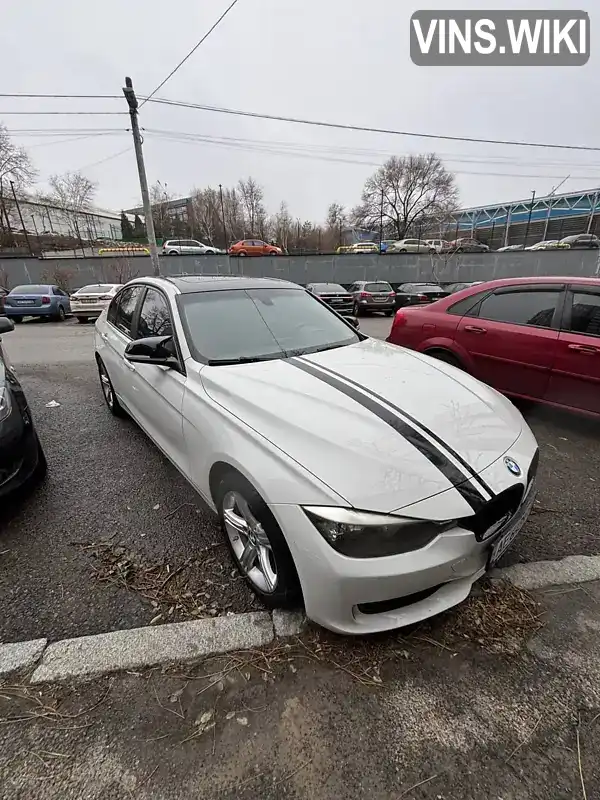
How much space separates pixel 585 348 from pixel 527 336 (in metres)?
0.52

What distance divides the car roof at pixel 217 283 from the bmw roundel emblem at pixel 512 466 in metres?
2.25

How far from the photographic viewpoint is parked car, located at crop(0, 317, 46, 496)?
250 centimetres

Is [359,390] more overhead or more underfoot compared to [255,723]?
more overhead

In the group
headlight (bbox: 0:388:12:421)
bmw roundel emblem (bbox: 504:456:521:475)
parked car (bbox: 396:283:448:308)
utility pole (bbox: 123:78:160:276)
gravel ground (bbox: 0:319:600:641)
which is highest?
utility pole (bbox: 123:78:160:276)

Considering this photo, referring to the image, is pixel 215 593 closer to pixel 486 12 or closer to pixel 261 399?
pixel 261 399

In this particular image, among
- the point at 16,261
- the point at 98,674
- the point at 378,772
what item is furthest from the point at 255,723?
the point at 16,261

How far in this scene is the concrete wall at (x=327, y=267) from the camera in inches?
800

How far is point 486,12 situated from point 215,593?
13.2 meters

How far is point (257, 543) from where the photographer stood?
1886 mm

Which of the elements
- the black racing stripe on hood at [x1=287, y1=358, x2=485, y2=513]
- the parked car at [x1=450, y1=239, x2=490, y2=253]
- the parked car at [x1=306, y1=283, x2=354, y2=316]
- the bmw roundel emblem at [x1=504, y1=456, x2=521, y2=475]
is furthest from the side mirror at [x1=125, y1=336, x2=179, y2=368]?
the parked car at [x1=450, y1=239, x2=490, y2=253]

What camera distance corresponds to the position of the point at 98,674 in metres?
1.61

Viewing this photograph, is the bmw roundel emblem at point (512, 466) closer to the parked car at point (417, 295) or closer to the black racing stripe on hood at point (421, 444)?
the black racing stripe on hood at point (421, 444)

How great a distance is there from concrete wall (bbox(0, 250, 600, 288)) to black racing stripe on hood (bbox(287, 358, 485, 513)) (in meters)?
20.6

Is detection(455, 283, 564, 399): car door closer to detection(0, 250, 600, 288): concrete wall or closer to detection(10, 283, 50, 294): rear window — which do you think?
detection(10, 283, 50, 294): rear window
